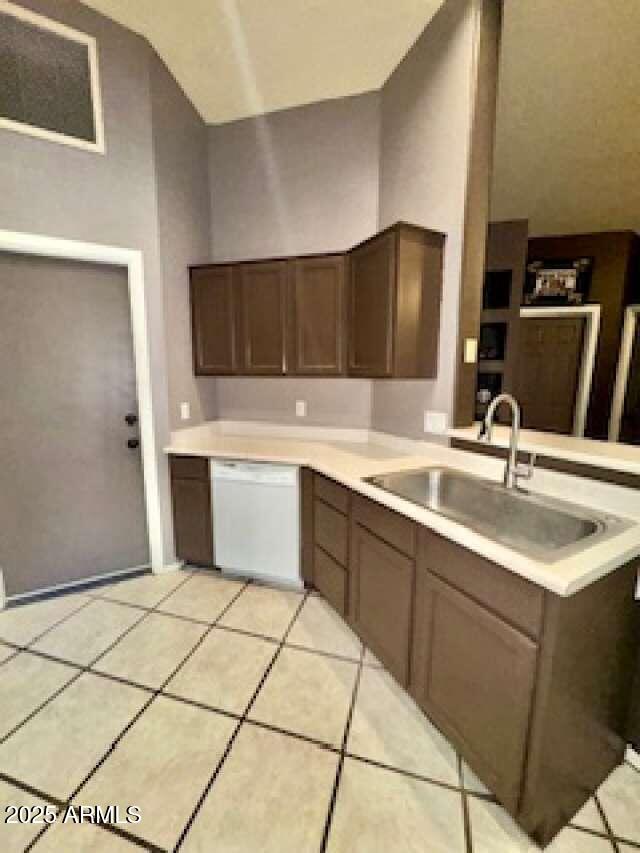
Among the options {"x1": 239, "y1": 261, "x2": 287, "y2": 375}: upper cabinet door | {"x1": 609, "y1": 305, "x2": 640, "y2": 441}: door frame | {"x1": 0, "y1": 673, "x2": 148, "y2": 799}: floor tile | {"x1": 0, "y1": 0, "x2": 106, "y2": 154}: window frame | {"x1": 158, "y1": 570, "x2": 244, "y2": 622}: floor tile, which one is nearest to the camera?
{"x1": 0, "y1": 673, "x2": 148, "y2": 799}: floor tile

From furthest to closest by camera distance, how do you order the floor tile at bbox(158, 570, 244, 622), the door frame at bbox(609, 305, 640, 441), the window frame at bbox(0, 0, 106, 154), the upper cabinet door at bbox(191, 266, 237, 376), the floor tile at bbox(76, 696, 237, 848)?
the door frame at bbox(609, 305, 640, 441) < the upper cabinet door at bbox(191, 266, 237, 376) < the floor tile at bbox(158, 570, 244, 622) < the window frame at bbox(0, 0, 106, 154) < the floor tile at bbox(76, 696, 237, 848)

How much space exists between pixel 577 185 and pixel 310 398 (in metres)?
3.19

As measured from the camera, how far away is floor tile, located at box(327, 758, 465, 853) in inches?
45.6

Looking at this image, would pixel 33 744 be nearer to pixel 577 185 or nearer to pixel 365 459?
pixel 365 459

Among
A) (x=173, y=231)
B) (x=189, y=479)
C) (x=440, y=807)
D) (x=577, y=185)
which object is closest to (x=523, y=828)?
(x=440, y=807)

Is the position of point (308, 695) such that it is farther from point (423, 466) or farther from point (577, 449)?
point (577, 449)

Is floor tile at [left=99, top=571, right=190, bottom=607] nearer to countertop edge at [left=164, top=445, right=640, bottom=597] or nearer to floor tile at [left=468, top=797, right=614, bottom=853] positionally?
countertop edge at [left=164, top=445, right=640, bottom=597]

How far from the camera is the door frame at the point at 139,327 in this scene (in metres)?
2.07

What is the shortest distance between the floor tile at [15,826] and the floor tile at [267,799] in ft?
1.62

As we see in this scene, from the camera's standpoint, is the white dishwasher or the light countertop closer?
the light countertop

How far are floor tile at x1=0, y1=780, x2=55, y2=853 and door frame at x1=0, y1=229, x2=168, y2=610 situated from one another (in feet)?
4.29

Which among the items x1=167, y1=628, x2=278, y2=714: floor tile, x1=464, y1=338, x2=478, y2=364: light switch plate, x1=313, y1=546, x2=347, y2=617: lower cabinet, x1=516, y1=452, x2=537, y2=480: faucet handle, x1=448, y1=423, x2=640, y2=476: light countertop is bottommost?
x1=167, y1=628, x2=278, y2=714: floor tile

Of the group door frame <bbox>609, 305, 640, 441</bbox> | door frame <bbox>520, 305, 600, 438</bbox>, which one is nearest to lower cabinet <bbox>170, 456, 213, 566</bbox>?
door frame <bbox>520, 305, 600, 438</bbox>

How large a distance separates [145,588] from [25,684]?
805 mm
